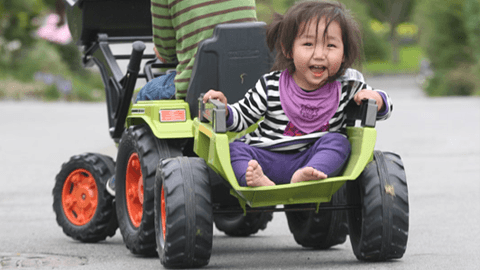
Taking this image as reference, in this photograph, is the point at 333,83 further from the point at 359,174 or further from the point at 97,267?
the point at 97,267

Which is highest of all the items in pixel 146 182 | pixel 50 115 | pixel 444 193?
pixel 146 182

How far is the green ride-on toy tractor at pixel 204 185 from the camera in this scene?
474cm

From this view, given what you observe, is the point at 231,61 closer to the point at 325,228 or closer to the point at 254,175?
the point at 254,175

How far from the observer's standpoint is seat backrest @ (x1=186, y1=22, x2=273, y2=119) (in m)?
5.43

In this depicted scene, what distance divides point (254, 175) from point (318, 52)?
0.82 metres

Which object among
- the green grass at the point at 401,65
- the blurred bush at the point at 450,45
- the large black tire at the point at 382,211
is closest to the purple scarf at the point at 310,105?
the large black tire at the point at 382,211

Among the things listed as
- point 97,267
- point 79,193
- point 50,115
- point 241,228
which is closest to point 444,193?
point 241,228

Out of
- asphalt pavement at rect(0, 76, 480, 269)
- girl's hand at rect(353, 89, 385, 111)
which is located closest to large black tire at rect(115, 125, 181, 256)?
asphalt pavement at rect(0, 76, 480, 269)

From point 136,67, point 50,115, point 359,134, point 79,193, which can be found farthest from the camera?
point 50,115

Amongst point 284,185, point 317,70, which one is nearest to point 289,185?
point 284,185

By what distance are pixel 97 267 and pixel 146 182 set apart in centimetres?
56

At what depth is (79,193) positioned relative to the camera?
677cm

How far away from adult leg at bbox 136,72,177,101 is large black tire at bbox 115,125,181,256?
1.07 ft

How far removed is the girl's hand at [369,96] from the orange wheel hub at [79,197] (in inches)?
95.9
